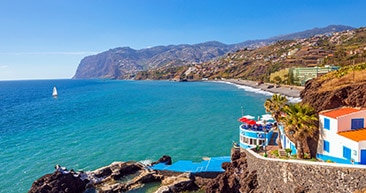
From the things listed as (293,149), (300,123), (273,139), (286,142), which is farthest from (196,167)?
(300,123)

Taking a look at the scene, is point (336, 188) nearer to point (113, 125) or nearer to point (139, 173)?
point (139, 173)

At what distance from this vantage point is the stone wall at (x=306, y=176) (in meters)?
13.4

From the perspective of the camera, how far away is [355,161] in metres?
15.8

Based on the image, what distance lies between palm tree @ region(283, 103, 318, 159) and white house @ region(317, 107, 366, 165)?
0.63 meters

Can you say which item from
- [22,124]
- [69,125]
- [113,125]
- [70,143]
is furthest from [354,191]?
[22,124]

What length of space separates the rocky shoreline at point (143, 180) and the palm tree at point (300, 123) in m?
4.07

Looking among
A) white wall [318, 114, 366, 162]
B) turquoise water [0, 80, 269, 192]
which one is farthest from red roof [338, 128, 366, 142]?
turquoise water [0, 80, 269, 192]

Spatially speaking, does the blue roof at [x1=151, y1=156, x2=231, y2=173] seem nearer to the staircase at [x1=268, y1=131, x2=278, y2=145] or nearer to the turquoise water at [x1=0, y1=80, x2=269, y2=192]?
the staircase at [x1=268, y1=131, x2=278, y2=145]

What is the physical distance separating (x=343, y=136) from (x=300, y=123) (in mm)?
2667

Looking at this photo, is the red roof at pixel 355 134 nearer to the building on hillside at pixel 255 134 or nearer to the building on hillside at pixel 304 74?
the building on hillside at pixel 255 134

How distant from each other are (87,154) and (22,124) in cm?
3056

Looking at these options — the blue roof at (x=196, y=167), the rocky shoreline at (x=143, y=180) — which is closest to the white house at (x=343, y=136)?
the rocky shoreline at (x=143, y=180)

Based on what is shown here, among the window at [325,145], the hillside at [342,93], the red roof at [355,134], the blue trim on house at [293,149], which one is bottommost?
the blue trim on house at [293,149]

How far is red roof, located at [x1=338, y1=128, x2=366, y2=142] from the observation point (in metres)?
15.9
